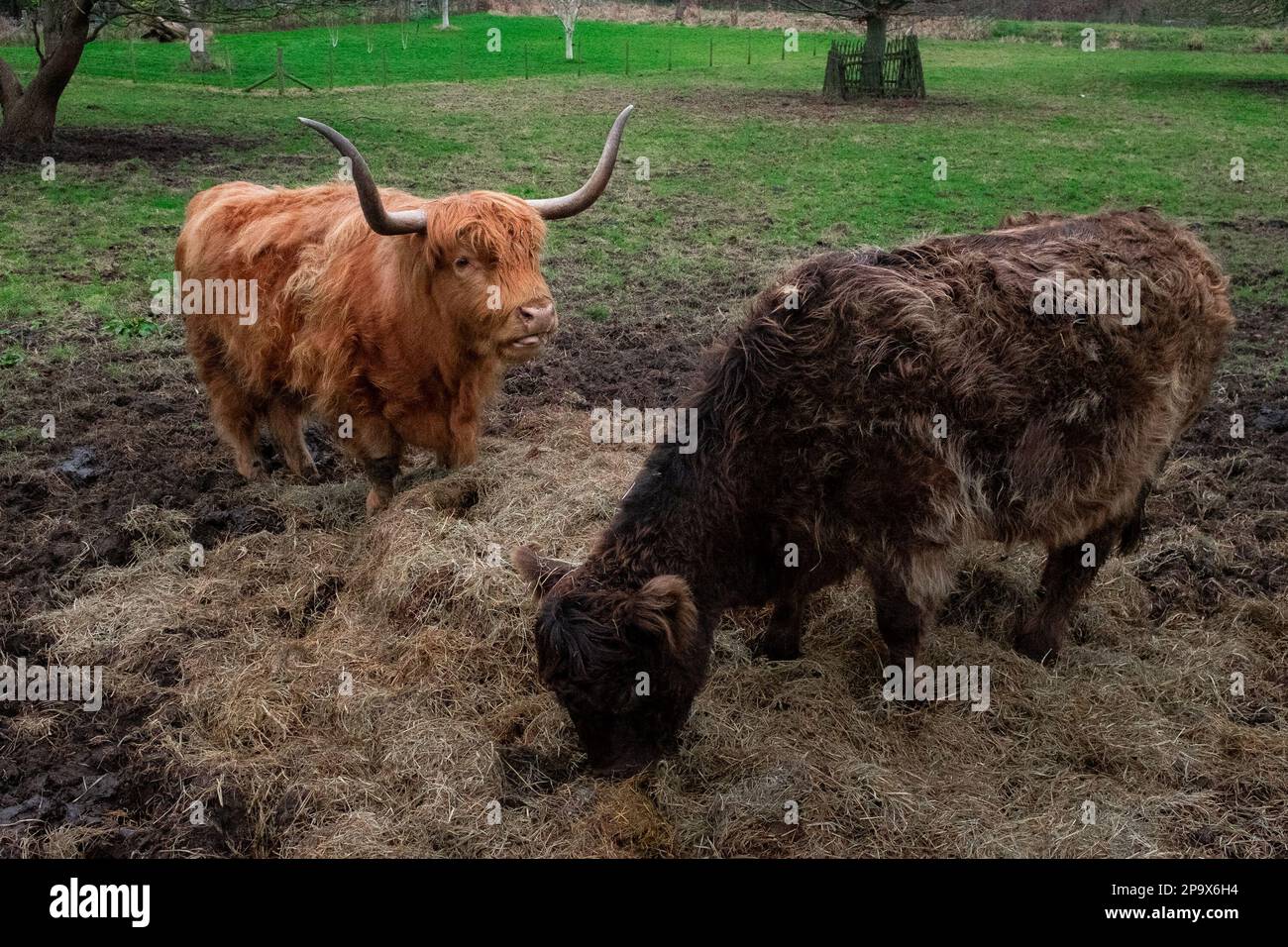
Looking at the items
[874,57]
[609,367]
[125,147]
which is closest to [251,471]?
[609,367]

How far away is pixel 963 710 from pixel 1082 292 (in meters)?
1.81

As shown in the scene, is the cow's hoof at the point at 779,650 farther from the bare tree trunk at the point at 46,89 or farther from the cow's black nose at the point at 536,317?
the bare tree trunk at the point at 46,89

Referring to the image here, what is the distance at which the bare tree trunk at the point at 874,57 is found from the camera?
76.7ft

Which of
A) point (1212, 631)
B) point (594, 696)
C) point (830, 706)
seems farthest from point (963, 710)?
point (594, 696)

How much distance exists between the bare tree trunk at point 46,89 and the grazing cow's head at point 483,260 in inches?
518

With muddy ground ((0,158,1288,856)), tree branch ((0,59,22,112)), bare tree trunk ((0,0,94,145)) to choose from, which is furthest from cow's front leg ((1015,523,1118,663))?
tree branch ((0,59,22,112))

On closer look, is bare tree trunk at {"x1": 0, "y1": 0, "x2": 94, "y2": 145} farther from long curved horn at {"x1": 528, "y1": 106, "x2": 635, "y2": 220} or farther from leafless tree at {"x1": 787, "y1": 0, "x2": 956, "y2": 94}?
leafless tree at {"x1": 787, "y1": 0, "x2": 956, "y2": 94}

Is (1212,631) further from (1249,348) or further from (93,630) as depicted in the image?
(93,630)

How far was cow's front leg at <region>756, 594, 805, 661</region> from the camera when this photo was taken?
4598 millimetres

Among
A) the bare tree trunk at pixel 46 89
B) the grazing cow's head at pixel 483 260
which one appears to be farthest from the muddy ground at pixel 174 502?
the bare tree trunk at pixel 46 89

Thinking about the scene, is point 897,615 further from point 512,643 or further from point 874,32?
point 874,32

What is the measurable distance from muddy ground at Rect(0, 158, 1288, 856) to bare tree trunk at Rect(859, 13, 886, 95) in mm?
15963

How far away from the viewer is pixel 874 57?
23.5 meters

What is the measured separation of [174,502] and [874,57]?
21339 mm
